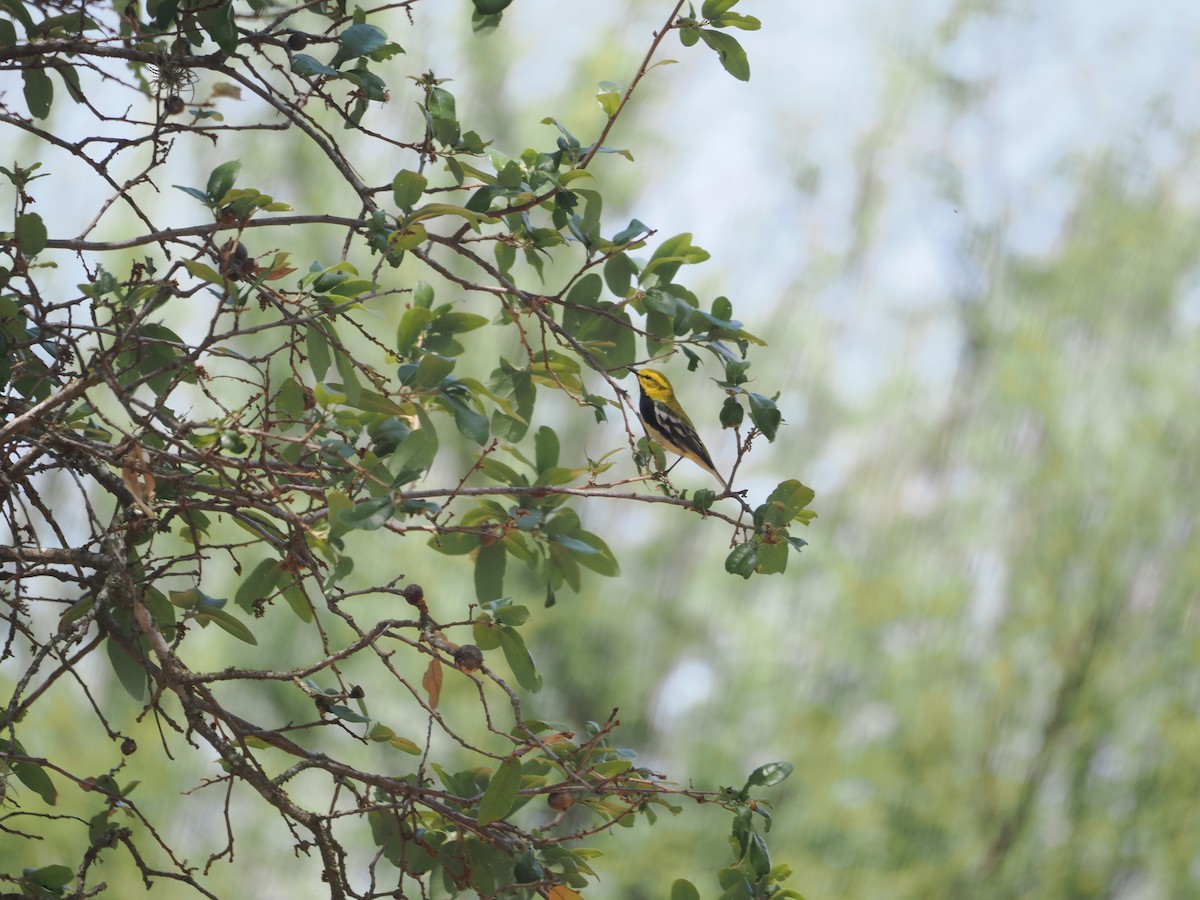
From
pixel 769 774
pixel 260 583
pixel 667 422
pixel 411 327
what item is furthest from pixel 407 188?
pixel 667 422

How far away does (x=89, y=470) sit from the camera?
0.87 m

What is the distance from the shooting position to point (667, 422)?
1.63 metres

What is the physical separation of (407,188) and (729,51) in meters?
0.26

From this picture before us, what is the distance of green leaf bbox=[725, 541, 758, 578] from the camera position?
844 mm

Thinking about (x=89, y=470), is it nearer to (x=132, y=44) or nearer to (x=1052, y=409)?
(x=132, y=44)

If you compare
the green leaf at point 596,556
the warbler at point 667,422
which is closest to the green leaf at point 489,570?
the green leaf at point 596,556

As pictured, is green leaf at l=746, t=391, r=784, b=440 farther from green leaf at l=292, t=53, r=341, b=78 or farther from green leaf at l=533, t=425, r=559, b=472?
green leaf at l=292, t=53, r=341, b=78

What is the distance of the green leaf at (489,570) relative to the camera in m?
0.96

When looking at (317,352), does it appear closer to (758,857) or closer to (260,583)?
(260,583)

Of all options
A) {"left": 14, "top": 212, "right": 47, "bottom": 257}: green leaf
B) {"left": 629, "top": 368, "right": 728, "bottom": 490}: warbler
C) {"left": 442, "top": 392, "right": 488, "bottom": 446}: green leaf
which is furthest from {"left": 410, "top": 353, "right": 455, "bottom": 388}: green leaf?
{"left": 629, "top": 368, "right": 728, "bottom": 490}: warbler

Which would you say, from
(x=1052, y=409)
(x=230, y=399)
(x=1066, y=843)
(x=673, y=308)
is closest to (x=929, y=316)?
(x=1052, y=409)

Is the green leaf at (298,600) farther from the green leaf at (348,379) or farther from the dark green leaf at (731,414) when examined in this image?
the dark green leaf at (731,414)

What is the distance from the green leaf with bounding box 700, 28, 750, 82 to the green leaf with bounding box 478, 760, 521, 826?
50 centimetres

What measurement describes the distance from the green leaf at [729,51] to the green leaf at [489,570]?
0.39 metres
